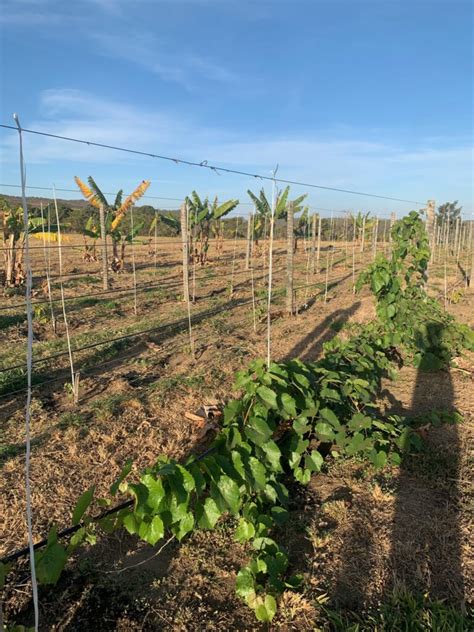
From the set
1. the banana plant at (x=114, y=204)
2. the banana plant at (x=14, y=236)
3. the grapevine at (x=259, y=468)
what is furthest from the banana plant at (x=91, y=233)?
the grapevine at (x=259, y=468)

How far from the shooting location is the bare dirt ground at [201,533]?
2.27 metres

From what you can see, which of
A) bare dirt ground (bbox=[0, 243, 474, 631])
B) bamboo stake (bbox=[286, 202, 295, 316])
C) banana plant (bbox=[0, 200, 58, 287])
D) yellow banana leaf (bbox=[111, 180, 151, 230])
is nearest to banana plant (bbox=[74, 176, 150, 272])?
yellow banana leaf (bbox=[111, 180, 151, 230])

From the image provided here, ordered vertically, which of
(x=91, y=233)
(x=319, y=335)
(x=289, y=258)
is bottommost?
(x=319, y=335)

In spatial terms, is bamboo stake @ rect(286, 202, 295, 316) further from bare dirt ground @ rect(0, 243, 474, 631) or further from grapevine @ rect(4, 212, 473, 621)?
grapevine @ rect(4, 212, 473, 621)

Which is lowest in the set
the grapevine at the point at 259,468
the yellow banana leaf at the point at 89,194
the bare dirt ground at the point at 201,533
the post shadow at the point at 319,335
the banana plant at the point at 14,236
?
the bare dirt ground at the point at 201,533

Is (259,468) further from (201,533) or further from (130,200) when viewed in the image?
(130,200)

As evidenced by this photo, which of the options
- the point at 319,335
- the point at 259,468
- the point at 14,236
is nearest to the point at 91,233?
the point at 14,236

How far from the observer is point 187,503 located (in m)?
2.11

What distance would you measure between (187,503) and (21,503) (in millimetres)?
1691

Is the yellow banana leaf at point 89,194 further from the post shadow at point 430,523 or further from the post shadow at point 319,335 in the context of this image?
the post shadow at point 430,523

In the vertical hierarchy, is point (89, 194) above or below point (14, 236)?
above

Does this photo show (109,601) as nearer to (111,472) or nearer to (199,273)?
(111,472)

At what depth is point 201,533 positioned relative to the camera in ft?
9.21

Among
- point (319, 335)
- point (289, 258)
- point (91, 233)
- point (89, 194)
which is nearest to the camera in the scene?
point (319, 335)
